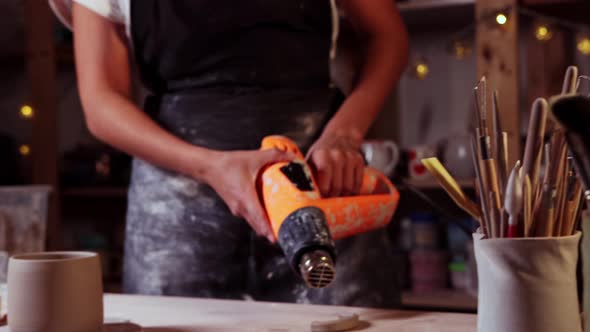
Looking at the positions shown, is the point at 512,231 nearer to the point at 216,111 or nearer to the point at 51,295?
the point at 51,295

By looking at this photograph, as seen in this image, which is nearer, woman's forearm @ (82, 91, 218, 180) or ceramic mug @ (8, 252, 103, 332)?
ceramic mug @ (8, 252, 103, 332)

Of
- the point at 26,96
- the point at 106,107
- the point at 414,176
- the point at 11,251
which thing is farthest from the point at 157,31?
the point at 26,96

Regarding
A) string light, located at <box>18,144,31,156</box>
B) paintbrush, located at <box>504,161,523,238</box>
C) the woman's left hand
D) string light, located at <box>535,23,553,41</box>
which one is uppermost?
string light, located at <box>535,23,553,41</box>

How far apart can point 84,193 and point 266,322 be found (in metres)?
1.94

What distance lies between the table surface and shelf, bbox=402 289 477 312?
1.36 metres

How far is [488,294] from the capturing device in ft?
1.70

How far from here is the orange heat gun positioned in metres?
0.67

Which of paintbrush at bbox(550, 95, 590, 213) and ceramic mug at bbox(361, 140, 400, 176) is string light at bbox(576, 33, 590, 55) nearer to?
ceramic mug at bbox(361, 140, 400, 176)

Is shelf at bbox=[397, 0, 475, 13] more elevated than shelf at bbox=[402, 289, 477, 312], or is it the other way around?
shelf at bbox=[397, 0, 475, 13]

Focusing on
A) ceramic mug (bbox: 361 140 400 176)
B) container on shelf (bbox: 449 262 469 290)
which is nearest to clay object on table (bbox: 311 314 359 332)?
ceramic mug (bbox: 361 140 400 176)

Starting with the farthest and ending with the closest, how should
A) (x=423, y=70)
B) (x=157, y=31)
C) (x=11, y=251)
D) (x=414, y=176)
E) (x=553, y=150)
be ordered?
(x=423, y=70) → (x=414, y=176) → (x=11, y=251) → (x=157, y=31) → (x=553, y=150)

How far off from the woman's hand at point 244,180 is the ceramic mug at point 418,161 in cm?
127

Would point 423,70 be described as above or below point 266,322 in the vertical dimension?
above

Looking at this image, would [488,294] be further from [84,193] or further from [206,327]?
[84,193]
